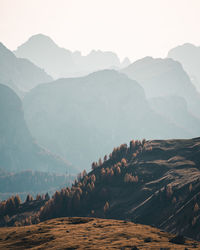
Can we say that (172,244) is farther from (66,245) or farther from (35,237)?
(35,237)

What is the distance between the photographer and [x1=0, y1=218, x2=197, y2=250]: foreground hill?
126 m

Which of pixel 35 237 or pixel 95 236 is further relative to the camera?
pixel 35 237

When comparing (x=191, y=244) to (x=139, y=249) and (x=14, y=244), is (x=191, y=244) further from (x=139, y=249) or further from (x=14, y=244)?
(x=14, y=244)

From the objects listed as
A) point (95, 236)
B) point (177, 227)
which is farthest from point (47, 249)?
point (177, 227)

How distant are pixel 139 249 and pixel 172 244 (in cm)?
1660

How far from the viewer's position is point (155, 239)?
132000 mm

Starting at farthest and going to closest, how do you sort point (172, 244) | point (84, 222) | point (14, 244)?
point (84, 222)
point (14, 244)
point (172, 244)

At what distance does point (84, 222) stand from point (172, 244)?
75.9 metres

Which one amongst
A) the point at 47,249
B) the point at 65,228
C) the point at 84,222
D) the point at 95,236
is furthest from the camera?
the point at 84,222

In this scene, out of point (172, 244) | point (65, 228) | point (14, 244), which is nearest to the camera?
point (172, 244)

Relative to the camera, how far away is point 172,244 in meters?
125

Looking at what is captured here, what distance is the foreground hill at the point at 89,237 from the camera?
126 m

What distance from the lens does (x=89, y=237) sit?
14450cm

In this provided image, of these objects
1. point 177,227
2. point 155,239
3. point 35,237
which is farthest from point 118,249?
point 177,227
